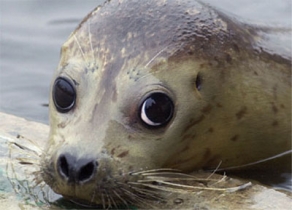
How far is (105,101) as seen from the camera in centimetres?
501

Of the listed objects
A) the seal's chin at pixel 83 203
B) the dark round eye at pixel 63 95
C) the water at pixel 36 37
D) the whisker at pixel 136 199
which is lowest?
the seal's chin at pixel 83 203

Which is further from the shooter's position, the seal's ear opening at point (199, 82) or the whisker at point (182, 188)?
the seal's ear opening at point (199, 82)

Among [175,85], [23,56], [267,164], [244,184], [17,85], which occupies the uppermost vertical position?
[23,56]

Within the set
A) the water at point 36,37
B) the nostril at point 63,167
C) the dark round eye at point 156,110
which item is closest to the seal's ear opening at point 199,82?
the dark round eye at point 156,110

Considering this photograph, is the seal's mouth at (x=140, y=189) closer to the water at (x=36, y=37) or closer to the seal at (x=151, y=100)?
the seal at (x=151, y=100)

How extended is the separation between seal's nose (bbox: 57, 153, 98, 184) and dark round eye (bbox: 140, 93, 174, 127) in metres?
0.57

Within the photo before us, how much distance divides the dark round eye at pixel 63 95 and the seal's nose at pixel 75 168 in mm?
567

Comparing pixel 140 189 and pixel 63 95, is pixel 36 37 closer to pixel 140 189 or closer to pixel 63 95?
pixel 63 95

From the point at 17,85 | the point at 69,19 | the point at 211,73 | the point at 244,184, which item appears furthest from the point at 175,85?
the point at 69,19

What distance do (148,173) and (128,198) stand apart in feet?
0.63

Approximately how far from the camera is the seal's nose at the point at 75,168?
4516mm

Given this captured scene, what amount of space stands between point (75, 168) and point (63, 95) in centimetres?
77

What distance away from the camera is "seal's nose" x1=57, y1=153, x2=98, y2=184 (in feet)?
14.8

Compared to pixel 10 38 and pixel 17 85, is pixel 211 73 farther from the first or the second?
pixel 10 38
